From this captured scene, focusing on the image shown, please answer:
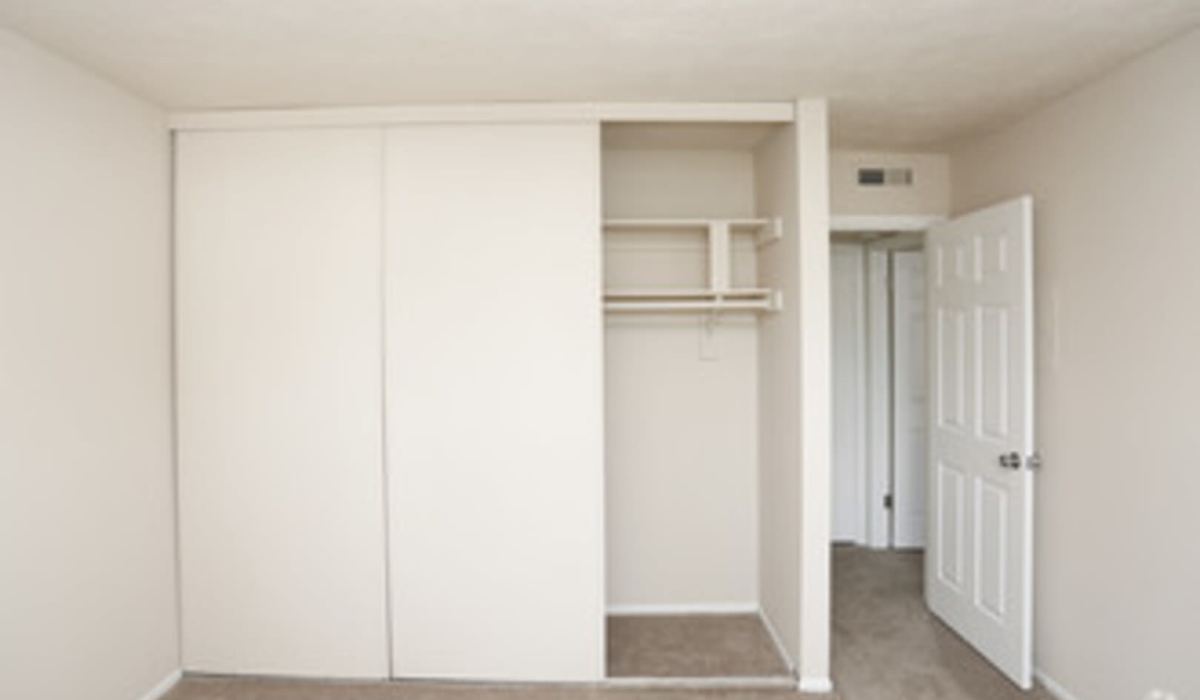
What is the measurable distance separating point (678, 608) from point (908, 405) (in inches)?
87.6

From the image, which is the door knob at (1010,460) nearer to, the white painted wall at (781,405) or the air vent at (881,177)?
the white painted wall at (781,405)

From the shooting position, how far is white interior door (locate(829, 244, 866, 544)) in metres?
5.03

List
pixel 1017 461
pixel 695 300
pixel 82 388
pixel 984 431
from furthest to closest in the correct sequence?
pixel 695 300 → pixel 984 431 → pixel 1017 461 → pixel 82 388

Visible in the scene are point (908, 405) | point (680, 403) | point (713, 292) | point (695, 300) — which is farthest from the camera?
point (908, 405)

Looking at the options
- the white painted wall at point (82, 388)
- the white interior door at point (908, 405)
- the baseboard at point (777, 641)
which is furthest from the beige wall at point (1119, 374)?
the white painted wall at point (82, 388)

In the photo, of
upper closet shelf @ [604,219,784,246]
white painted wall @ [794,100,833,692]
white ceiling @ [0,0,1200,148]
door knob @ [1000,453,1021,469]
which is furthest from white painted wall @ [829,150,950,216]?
door knob @ [1000,453,1021,469]

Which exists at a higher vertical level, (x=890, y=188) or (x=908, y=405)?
(x=890, y=188)

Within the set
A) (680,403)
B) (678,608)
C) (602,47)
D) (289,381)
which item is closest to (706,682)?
Answer: (678,608)

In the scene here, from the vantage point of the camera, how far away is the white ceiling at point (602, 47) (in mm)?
2098

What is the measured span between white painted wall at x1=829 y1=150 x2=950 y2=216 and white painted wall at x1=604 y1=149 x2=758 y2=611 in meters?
0.46

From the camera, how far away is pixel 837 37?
91.3 inches

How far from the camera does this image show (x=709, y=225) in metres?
3.42

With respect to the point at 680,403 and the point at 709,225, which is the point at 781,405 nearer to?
the point at 680,403

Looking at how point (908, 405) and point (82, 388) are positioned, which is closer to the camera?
point (82, 388)
